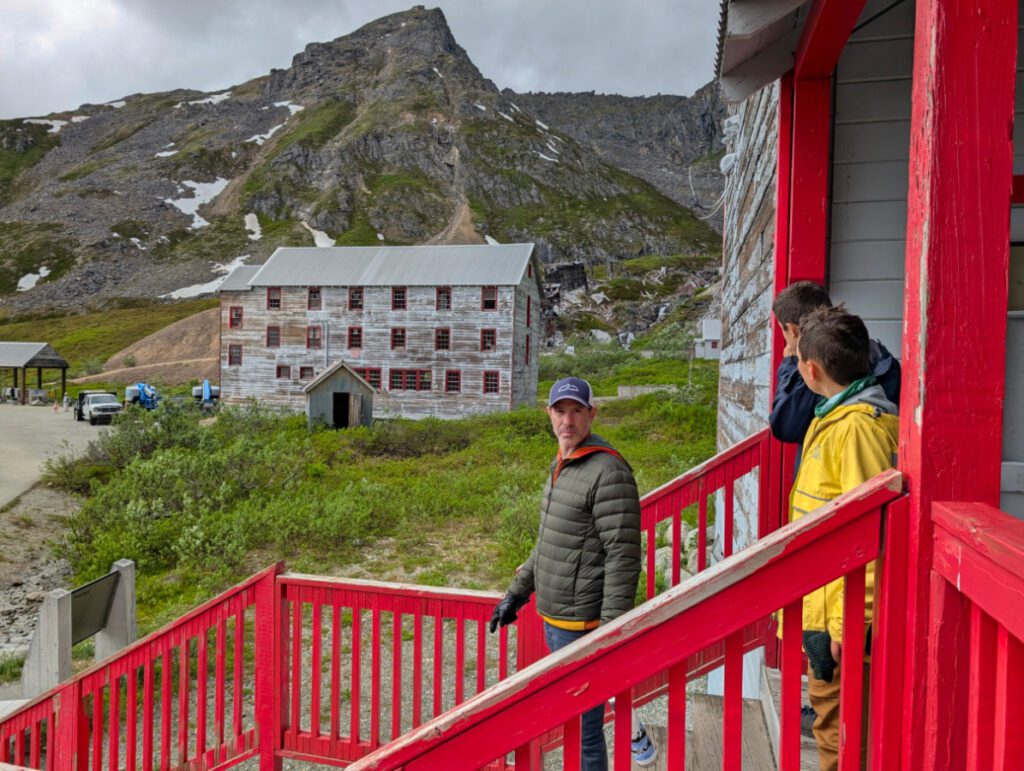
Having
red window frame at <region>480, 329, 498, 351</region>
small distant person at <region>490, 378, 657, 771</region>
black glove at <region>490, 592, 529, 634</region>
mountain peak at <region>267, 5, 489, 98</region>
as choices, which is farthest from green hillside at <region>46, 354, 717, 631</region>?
mountain peak at <region>267, 5, 489, 98</region>

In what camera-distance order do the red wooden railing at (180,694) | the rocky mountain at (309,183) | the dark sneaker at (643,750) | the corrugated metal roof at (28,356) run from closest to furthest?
1. the dark sneaker at (643,750)
2. the red wooden railing at (180,694)
3. the corrugated metal roof at (28,356)
4. the rocky mountain at (309,183)

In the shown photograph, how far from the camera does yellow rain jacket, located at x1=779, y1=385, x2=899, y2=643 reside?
1.68 m

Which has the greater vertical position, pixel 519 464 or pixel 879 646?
pixel 879 646

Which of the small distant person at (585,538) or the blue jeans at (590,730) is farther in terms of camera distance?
the blue jeans at (590,730)

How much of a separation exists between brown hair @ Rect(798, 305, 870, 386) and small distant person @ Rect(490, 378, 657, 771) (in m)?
0.98

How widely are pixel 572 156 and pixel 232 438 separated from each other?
369 feet

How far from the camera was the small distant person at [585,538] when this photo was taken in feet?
8.79

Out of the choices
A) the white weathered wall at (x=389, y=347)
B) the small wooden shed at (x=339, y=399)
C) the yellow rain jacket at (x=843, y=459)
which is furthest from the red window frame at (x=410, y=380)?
the yellow rain jacket at (x=843, y=459)

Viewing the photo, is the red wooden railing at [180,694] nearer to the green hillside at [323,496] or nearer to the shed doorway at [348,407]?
the green hillside at [323,496]

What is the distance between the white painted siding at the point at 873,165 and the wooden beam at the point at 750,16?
0.95 m

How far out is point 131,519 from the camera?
1107cm

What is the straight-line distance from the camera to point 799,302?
2451 mm

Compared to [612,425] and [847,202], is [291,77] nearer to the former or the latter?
[612,425]

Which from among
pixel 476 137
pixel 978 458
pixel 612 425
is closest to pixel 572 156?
pixel 476 137
